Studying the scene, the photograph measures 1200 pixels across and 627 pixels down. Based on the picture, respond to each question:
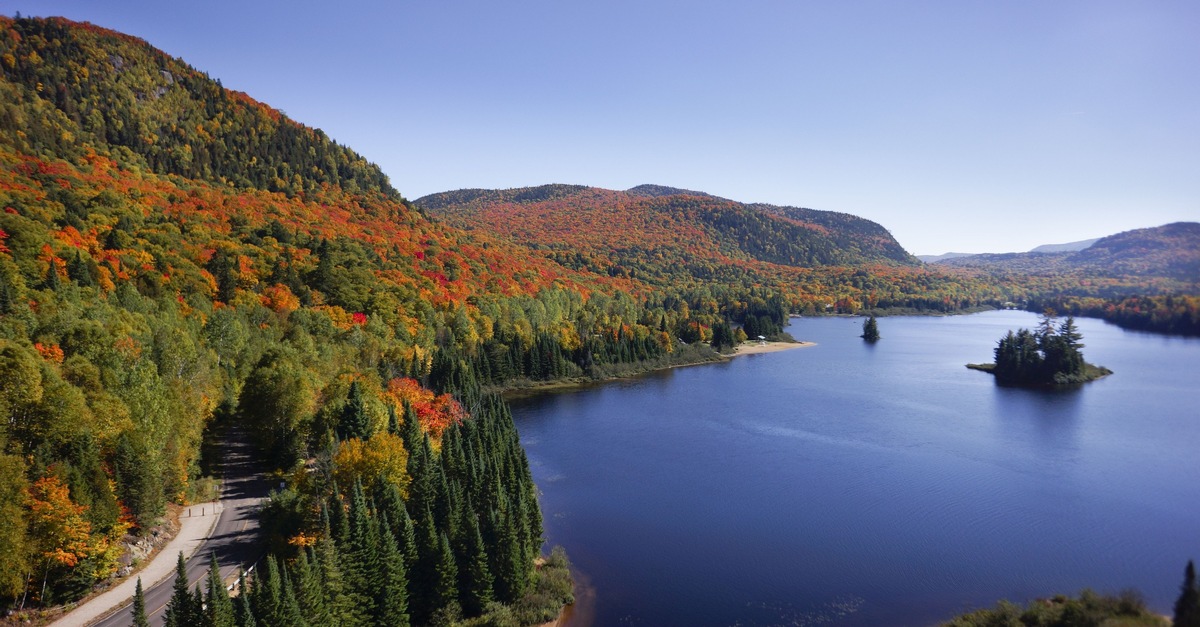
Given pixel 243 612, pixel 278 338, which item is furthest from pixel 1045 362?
pixel 243 612

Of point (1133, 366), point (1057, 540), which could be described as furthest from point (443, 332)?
point (1133, 366)

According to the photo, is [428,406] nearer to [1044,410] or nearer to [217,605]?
[217,605]

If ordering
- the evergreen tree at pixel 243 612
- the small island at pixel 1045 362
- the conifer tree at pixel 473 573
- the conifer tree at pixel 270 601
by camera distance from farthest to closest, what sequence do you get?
the small island at pixel 1045 362, the conifer tree at pixel 473 573, the conifer tree at pixel 270 601, the evergreen tree at pixel 243 612

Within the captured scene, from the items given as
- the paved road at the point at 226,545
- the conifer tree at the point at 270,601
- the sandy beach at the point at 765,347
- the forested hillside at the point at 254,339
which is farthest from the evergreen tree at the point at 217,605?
the sandy beach at the point at 765,347

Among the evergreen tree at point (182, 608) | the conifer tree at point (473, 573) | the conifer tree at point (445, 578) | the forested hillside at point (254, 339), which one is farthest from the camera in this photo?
the conifer tree at point (473, 573)

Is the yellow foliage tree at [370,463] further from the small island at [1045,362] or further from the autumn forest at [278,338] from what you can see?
the small island at [1045,362]

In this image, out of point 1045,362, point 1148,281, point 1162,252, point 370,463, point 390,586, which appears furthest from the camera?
point 1045,362
